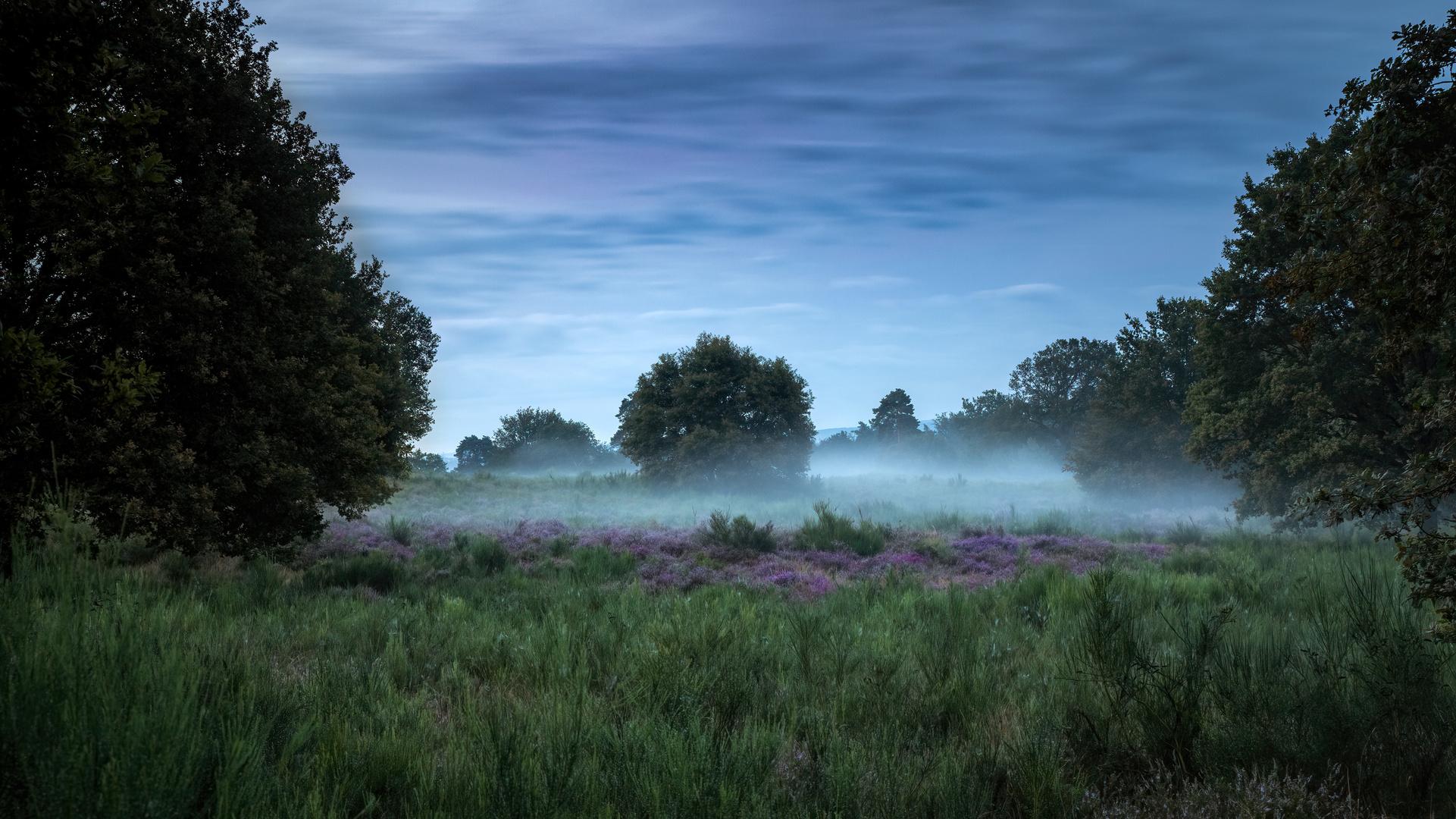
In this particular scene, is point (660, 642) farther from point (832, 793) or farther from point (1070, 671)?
point (1070, 671)

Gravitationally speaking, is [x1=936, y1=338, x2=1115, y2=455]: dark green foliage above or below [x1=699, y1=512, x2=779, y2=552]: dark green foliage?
above

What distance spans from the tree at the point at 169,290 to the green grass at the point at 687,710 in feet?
6.54

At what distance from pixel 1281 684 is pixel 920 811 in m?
3.38

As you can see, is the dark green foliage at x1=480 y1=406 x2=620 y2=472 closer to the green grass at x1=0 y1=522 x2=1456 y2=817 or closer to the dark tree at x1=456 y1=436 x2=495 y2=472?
the dark tree at x1=456 y1=436 x2=495 y2=472

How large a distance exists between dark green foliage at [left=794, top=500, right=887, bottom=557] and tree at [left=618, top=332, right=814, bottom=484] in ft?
67.8

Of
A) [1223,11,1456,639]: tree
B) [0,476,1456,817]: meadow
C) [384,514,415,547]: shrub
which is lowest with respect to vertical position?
[384,514,415,547]: shrub

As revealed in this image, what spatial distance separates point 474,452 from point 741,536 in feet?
288

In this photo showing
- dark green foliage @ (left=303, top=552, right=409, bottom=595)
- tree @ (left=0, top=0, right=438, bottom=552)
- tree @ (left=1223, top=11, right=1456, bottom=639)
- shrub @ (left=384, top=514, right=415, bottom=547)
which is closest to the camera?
tree @ (left=1223, top=11, right=1456, bottom=639)

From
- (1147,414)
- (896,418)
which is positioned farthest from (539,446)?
(1147,414)

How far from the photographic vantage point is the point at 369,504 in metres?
13.7

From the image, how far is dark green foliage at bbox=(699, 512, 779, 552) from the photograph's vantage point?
Result: 16891 millimetres

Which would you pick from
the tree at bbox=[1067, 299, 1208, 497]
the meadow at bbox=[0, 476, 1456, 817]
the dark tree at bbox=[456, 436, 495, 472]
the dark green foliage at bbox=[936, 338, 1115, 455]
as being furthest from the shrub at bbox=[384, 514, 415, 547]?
the dark tree at bbox=[456, 436, 495, 472]

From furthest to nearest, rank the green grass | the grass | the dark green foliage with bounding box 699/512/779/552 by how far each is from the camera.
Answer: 1. the grass
2. the dark green foliage with bounding box 699/512/779/552
3. the green grass

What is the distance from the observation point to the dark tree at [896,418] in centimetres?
9712
